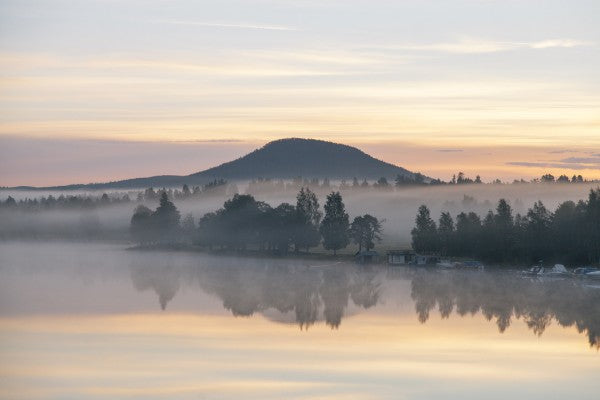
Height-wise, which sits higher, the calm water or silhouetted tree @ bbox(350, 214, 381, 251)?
silhouetted tree @ bbox(350, 214, 381, 251)

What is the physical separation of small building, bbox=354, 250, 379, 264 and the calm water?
29780mm

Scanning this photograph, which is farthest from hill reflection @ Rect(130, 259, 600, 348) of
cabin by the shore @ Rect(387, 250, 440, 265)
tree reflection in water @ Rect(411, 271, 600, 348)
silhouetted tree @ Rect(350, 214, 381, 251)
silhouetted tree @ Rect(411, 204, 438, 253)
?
silhouetted tree @ Rect(350, 214, 381, 251)

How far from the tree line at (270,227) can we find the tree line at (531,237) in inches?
364

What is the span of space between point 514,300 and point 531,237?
33.7 meters

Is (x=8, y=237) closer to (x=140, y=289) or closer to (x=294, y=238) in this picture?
(x=294, y=238)

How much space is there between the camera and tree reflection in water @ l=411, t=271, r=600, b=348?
4544 cm

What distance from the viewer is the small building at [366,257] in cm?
9781

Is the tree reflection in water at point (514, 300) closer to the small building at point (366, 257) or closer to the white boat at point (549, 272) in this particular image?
the white boat at point (549, 272)

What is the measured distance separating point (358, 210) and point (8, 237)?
57.5 meters

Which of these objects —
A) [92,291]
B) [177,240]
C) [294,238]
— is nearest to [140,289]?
[92,291]

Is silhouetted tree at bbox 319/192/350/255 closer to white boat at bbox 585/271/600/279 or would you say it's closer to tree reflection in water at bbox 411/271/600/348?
tree reflection in water at bbox 411/271/600/348

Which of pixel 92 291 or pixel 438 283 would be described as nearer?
pixel 92 291

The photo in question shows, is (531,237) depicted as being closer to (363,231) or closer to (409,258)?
(409,258)

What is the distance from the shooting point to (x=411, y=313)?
4872cm
